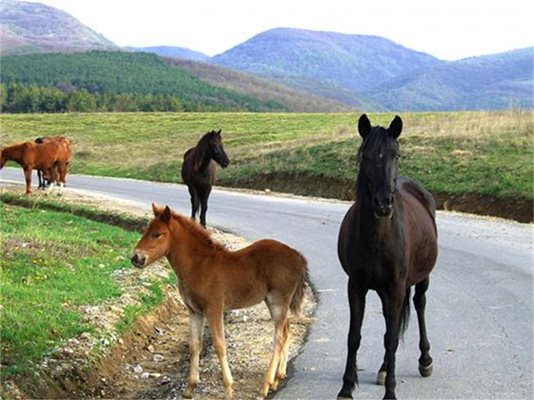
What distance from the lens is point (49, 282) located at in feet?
32.1

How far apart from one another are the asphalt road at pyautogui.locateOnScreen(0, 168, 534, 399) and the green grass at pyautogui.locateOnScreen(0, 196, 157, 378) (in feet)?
8.47

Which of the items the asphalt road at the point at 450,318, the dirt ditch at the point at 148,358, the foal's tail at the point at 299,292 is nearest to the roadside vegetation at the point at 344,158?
the asphalt road at the point at 450,318

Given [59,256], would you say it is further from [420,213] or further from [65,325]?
[420,213]

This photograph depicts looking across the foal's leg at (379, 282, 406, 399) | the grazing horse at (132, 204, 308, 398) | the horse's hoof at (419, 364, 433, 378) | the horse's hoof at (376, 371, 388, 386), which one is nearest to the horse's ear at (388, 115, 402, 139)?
the foal's leg at (379, 282, 406, 399)

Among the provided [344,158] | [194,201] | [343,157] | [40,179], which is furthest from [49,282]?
[343,157]

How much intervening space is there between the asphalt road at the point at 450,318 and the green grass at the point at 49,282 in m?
2.58

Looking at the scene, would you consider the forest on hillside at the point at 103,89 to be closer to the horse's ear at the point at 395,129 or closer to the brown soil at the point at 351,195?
the brown soil at the point at 351,195

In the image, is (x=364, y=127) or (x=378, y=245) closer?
(x=378, y=245)

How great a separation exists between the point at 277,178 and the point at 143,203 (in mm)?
Answer: 8342

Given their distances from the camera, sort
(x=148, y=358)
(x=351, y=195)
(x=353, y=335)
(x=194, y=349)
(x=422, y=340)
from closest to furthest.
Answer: (x=353, y=335), (x=194, y=349), (x=422, y=340), (x=148, y=358), (x=351, y=195)

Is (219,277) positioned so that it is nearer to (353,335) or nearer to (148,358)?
(353,335)

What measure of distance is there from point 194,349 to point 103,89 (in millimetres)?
163479

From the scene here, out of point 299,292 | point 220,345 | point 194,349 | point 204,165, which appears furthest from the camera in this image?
point 204,165

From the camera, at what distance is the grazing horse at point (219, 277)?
6891 millimetres
